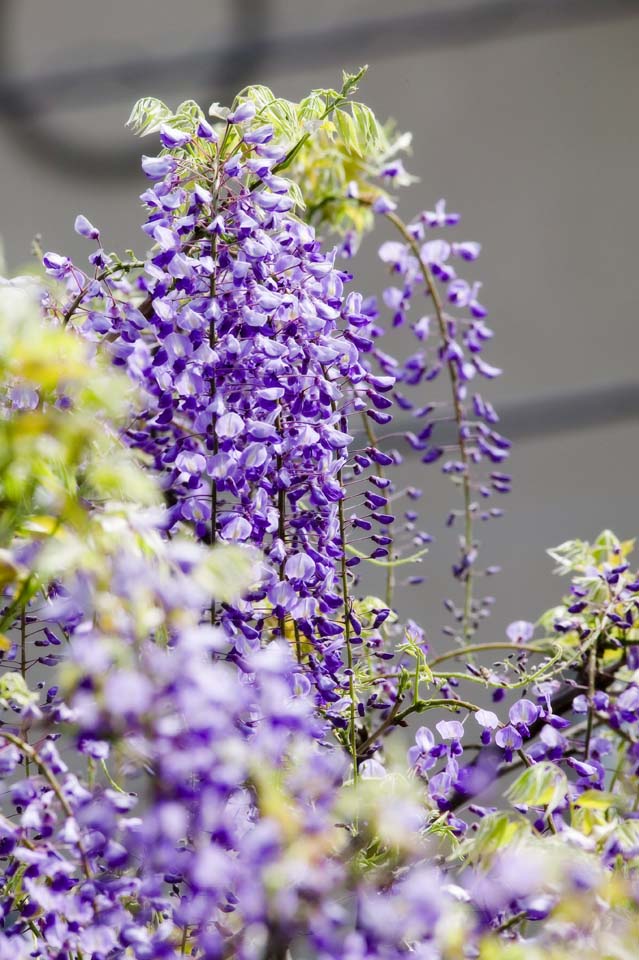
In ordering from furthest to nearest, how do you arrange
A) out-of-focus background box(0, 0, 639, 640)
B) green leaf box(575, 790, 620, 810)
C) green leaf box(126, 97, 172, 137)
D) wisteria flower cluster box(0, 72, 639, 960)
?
1. out-of-focus background box(0, 0, 639, 640)
2. green leaf box(126, 97, 172, 137)
3. green leaf box(575, 790, 620, 810)
4. wisteria flower cluster box(0, 72, 639, 960)

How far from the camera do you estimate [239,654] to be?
25.6 inches

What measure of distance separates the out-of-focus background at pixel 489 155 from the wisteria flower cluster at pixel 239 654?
0.89 meters

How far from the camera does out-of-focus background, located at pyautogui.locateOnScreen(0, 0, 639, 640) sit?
5.65 ft

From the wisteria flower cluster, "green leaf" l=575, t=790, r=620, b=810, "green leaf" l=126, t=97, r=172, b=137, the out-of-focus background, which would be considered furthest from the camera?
the out-of-focus background

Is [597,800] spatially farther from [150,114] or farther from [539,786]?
[150,114]

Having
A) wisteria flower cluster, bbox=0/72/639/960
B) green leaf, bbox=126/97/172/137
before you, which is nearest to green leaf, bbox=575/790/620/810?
wisteria flower cluster, bbox=0/72/639/960

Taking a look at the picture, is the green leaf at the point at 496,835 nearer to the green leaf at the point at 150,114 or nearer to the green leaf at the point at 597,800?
the green leaf at the point at 597,800

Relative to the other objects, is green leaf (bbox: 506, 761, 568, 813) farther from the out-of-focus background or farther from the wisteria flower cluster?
the out-of-focus background

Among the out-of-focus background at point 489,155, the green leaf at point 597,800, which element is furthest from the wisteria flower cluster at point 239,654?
the out-of-focus background at point 489,155

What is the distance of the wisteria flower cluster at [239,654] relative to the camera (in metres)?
0.43

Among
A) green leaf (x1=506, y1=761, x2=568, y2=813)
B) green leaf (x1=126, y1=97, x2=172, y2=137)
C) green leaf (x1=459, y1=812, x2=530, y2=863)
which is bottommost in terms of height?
green leaf (x1=459, y1=812, x2=530, y2=863)

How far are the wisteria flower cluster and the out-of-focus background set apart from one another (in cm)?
89

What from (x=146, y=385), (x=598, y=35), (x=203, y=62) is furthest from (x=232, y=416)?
(x=598, y=35)

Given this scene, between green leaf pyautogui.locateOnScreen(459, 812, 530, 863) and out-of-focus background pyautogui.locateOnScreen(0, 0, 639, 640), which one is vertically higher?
out-of-focus background pyautogui.locateOnScreen(0, 0, 639, 640)
